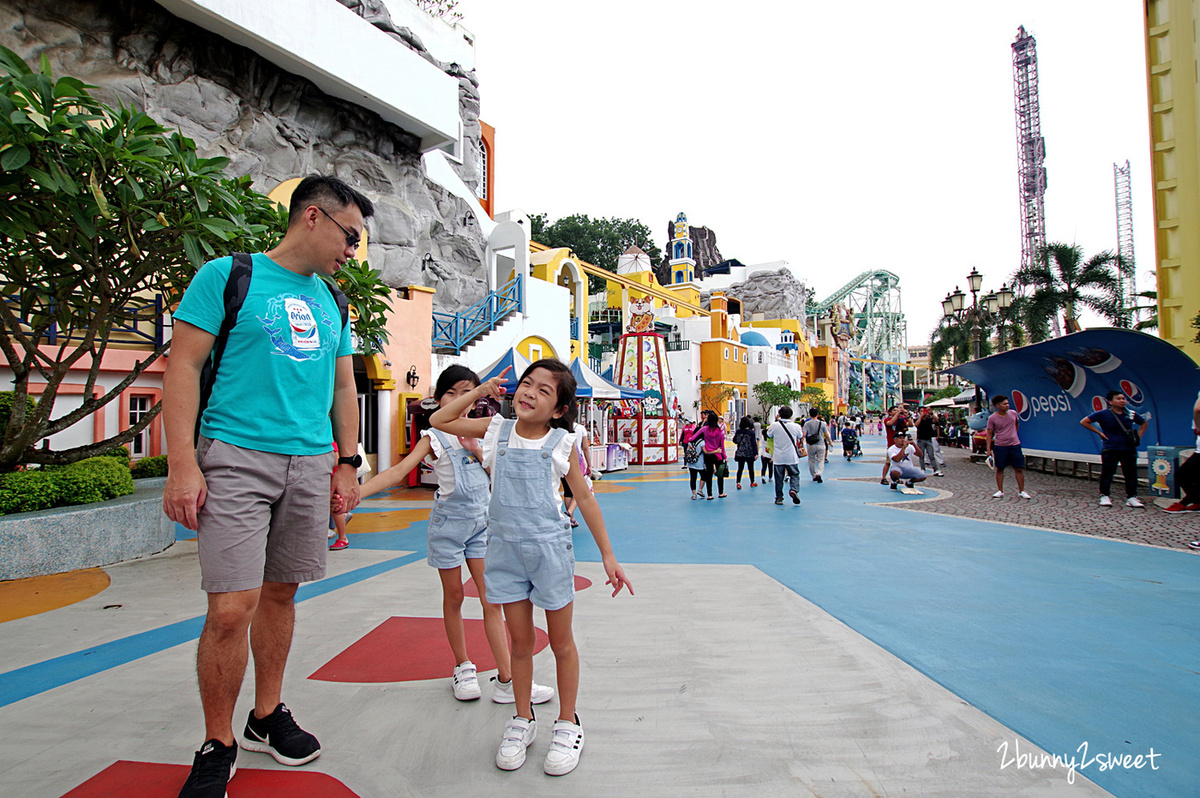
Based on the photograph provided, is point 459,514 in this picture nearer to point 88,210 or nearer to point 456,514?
point 456,514

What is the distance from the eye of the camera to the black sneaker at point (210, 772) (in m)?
1.95

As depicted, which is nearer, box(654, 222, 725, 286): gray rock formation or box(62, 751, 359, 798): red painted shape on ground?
box(62, 751, 359, 798): red painted shape on ground

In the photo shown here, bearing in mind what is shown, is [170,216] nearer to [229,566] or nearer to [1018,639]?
[229,566]

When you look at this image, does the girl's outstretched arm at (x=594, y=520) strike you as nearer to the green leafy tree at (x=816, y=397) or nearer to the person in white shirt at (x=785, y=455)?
the person in white shirt at (x=785, y=455)

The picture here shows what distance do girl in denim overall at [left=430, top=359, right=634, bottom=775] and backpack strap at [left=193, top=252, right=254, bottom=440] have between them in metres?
0.89

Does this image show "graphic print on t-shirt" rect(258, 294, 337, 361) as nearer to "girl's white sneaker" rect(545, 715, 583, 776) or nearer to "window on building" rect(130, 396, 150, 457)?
"girl's white sneaker" rect(545, 715, 583, 776)

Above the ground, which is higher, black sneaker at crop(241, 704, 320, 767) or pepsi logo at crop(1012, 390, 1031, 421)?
pepsi logo at crop(1012, 390, 1031, 421)

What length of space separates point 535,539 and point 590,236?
2267 inches

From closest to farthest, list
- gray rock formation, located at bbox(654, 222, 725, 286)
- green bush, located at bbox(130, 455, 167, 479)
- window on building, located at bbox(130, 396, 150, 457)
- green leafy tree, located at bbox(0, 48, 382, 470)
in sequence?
green leafy tree, located at bbox(0, 48, 382, 470) → green bush, located at bbox(130, 455, 167, 479) → window on building, located at bbox(130, 396, 150, 457) → gray rock formation, located at bbox(654, 222, 725, 286)

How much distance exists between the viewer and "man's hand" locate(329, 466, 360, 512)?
2588mm

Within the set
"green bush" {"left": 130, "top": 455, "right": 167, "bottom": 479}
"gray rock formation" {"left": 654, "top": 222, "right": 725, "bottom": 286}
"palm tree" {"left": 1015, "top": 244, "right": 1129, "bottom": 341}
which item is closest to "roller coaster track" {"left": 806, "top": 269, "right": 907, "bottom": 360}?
"gray rock formation" {"left": 654, "top": 222, "right": 725, "bottom": 286}

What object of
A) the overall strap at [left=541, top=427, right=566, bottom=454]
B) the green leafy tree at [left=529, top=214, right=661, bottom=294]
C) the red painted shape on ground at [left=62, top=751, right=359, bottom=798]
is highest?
the green leafy tree at [left=529, top=214, right=661, bottom=294]

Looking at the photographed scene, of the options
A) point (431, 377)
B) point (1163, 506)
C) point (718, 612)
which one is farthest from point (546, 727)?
point (431, 377)

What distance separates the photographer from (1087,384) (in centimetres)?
1240
